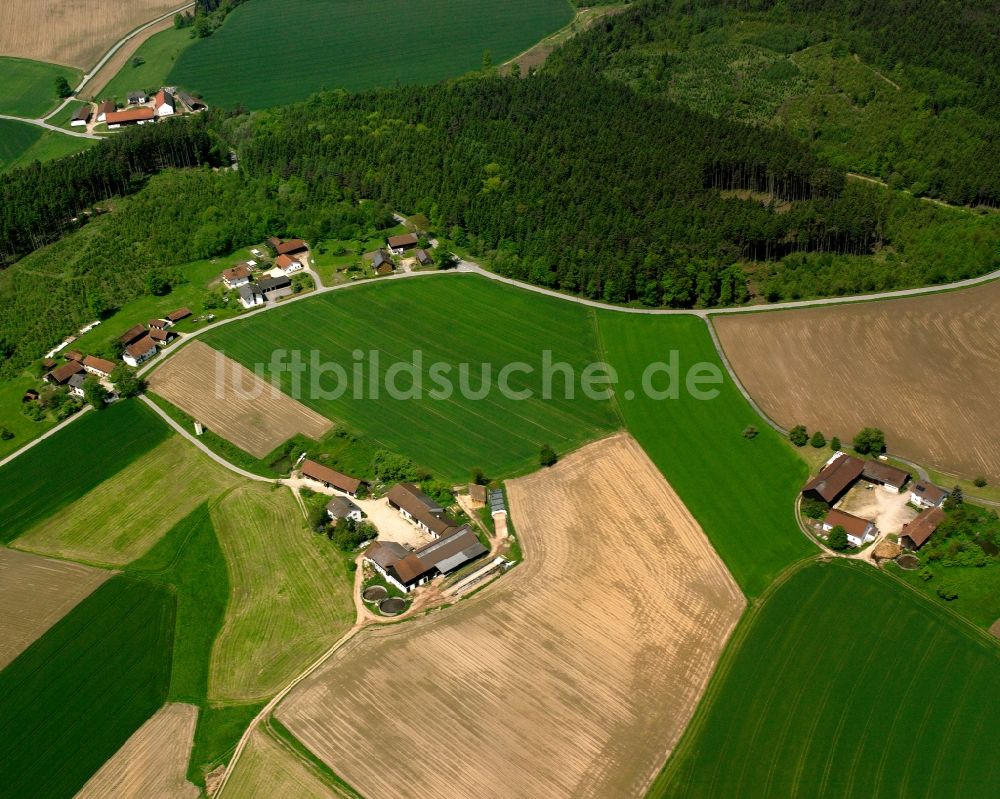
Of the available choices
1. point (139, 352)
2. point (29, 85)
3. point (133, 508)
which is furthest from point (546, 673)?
point (29, 85)

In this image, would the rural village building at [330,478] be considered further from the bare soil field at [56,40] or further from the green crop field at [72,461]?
the bare soil field at [56,40]

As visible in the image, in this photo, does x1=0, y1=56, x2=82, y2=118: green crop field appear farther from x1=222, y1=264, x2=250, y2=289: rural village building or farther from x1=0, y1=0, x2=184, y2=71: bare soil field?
x1=222, y1=264, x2=250, y2=289: rural village building

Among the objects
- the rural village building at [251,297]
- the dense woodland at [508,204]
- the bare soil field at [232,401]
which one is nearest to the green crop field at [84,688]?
the bare soil field at [232,401]

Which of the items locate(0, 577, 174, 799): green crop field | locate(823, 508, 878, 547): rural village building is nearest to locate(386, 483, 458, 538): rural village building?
locate(0, 577, 174, 799): green crop field

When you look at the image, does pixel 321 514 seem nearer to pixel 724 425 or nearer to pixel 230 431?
pixel 230 431

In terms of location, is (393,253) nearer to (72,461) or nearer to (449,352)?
(449,352)

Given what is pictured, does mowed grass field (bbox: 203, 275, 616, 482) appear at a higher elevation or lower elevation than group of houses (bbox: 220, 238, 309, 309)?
lower

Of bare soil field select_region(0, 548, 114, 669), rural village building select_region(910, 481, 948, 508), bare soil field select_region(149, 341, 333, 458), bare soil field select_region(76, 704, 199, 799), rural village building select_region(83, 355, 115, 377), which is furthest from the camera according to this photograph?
rural village building select_region(83, 355, 115, 377)
